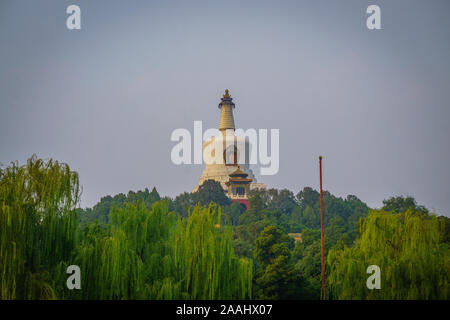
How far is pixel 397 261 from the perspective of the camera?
18203 mm

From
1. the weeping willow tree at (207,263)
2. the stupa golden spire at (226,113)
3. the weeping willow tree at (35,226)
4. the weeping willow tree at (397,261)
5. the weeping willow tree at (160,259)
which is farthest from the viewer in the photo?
the stupa golden spire at (226,113)

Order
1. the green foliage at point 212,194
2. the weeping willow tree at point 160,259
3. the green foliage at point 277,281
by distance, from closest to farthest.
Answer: the weeping willow tree at point 160,259 → the green foliage at point 277,281 → the green foliage at point 212,194

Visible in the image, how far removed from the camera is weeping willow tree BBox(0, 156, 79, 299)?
47.9 feet

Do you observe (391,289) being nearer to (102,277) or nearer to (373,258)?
(373,258)

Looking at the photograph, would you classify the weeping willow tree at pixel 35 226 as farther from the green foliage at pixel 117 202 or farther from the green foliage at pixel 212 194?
the green foliage at pixel 117 202

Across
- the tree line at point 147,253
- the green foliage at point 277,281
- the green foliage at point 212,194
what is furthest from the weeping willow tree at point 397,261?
the green foliage at point 212,194

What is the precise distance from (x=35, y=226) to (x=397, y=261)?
35.5ft

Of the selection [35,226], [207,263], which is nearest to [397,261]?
[207,263]

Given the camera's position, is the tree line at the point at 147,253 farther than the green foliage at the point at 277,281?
No

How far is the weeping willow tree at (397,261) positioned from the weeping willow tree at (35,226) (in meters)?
8.64

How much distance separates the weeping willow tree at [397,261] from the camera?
17109 millimetres

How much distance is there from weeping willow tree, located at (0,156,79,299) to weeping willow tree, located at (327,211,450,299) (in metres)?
8.64
